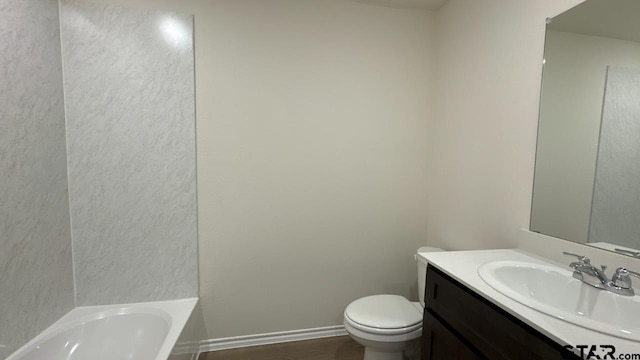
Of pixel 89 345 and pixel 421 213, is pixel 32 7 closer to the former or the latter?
pixel 89 345

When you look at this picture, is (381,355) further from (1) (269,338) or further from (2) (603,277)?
(2) (603,277)

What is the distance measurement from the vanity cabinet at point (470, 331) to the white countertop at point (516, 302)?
0.10 ft

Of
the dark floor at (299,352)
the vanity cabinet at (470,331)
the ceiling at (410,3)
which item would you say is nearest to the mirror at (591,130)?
the vanity cabinet at (470,331)

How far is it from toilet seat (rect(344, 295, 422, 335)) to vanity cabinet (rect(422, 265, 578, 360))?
0.20 m

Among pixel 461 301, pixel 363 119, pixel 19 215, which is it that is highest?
pixel 363 119

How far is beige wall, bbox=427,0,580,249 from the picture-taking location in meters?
1.31

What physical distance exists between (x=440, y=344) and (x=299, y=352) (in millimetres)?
1099

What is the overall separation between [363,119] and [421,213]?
2.92ft

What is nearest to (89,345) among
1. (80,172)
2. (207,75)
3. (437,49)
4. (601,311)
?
(80,172)

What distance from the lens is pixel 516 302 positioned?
0.84m

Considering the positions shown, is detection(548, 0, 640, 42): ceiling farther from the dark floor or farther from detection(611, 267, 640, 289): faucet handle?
the dark floor

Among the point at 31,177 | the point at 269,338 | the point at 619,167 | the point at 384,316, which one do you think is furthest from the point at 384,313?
the point at 31,177

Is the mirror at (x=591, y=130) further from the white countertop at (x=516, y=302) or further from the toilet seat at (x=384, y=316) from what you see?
the toilet seat at (x=384, y=316)

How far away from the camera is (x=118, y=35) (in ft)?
5.30
